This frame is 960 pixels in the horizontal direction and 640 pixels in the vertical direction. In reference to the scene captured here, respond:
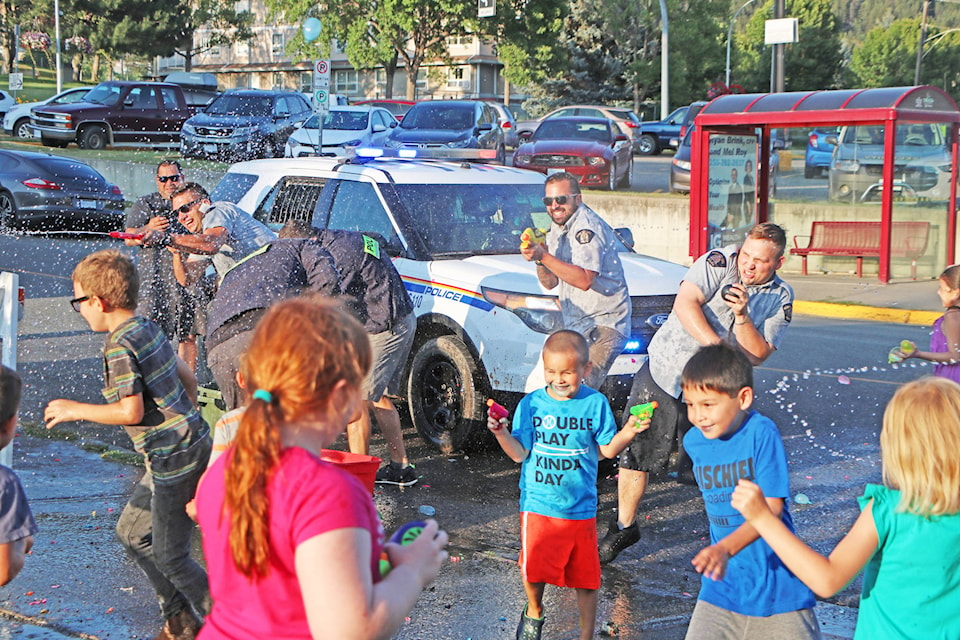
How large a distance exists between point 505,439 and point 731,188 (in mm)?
14215

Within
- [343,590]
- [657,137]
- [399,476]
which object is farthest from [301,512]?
[657,137]

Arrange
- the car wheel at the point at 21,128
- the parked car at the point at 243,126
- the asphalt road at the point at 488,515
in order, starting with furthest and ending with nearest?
the car wheel at the point at 21,128
the parked car at the point at 243,126
the asphalt road at the point at 488,515

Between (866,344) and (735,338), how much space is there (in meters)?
7.10

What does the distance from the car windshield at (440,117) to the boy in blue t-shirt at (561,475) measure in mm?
20229

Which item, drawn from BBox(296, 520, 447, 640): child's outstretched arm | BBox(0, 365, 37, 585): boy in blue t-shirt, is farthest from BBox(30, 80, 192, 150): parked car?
BBox(296, 520, 447, 640): child's outstretched arm

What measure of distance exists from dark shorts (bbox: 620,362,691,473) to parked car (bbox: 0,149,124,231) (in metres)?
16.1

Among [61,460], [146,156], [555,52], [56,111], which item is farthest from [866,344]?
[555,52]

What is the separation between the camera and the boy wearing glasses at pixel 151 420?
421 centimetres

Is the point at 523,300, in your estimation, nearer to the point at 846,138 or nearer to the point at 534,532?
the point at 534,532

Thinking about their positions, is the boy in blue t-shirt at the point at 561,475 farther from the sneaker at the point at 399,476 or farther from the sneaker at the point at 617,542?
the sneaker at the point at 399,476

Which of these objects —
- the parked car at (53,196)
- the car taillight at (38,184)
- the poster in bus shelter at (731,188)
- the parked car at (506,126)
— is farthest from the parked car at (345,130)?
the poster in bus shelter at (731,188)

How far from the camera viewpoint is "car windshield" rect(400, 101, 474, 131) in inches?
969

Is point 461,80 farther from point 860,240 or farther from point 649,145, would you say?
point 860,240

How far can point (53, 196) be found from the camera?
64.2 feet
